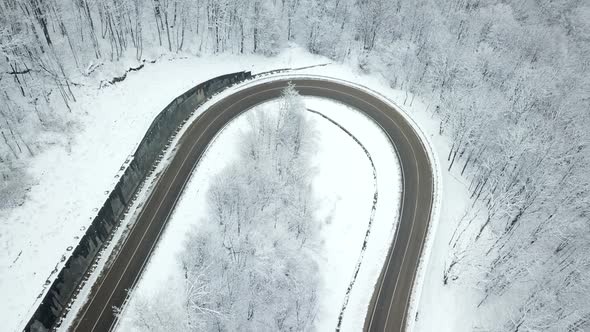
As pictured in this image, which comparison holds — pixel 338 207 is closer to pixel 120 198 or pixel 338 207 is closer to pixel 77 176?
pixel 120 198

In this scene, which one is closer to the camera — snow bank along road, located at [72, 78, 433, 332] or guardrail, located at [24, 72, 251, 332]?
guardrail, located at [24, 72, 251, 332]

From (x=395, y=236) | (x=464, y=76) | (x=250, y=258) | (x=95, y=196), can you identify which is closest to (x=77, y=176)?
(x=95, y=196)

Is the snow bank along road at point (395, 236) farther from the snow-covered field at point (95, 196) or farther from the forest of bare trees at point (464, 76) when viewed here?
the forest of bare trees at point (464, 76)

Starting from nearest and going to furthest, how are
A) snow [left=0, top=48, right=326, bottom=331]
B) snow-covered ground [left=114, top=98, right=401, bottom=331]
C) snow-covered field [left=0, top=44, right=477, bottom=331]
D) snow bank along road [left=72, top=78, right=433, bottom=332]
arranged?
snow [left=0, top=48, right=326, bottom=331] → snow-covered field [left=0, top=44, right=477, bottom=331] → snow bank along road [left=72, top=78, right=433, bottom=332] → snow-covered ground [left=114, top=98, right=401, bottom=331]

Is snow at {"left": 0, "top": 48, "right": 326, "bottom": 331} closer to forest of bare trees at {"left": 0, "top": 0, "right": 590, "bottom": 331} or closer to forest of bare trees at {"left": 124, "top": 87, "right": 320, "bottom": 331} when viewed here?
forest of bare trees at {"left": 0, "top": 0, "right": 590, "bottom": 331}

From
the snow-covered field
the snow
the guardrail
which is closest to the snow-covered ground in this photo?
the snow-covered field

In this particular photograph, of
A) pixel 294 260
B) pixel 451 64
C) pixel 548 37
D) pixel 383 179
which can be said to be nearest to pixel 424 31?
pixel 451 64

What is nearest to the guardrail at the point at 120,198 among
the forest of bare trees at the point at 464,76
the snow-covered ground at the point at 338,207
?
the snow-covered ground at the point at 338,207
